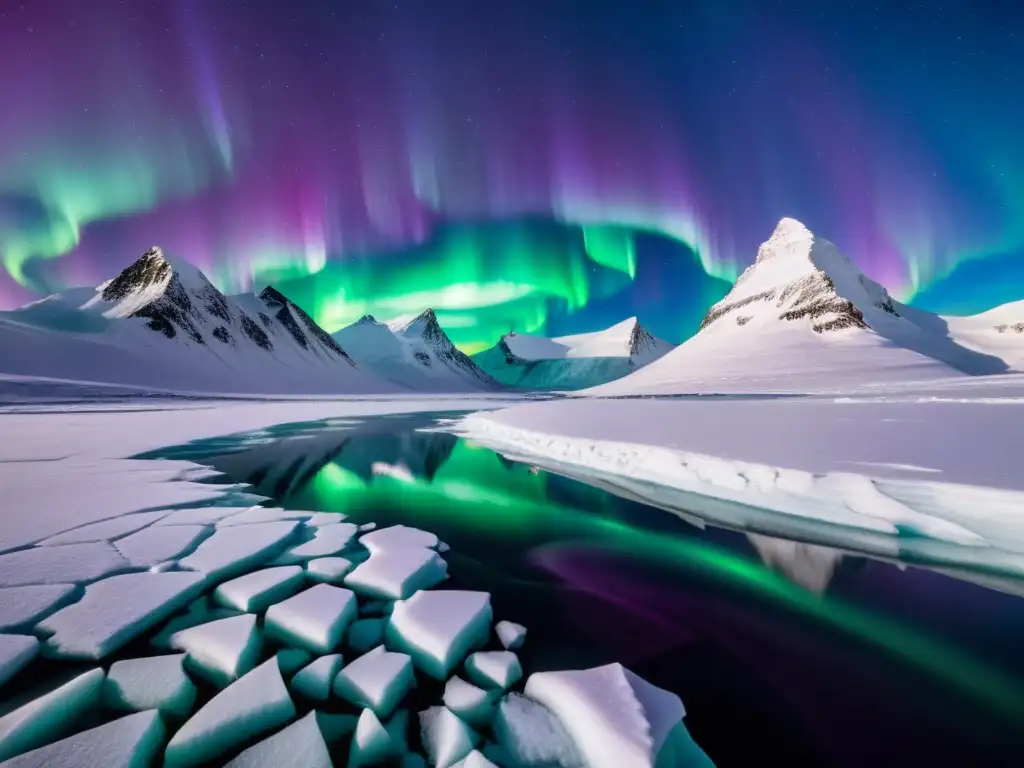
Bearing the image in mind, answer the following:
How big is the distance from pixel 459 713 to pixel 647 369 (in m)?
68.2

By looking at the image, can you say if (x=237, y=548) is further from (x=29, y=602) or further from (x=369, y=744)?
(x=369, y=744)

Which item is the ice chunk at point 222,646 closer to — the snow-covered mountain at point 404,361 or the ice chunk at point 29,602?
the ice chunk at point 29,602

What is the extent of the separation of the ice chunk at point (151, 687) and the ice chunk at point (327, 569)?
4.43 feet

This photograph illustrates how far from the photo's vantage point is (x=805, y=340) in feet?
196

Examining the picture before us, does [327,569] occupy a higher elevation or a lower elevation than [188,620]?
higher

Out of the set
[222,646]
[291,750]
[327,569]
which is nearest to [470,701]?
[291,750]

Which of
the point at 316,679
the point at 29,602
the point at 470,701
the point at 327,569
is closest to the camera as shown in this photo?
the point at 470,701

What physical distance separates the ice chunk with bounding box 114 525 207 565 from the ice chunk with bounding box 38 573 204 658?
1.34 ft

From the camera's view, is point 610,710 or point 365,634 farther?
point 365,634

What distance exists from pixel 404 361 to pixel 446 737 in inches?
6504

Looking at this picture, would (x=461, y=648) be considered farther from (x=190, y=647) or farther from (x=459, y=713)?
(x=190, y=647)

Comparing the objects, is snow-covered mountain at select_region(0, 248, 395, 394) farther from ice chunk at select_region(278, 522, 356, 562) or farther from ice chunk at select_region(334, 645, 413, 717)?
ice chunk at select_region(334, 645, 413, 717)

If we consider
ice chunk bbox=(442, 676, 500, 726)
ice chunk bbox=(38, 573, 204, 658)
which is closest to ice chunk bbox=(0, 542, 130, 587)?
ice chunk bbox=(38, 573, 204, 658)

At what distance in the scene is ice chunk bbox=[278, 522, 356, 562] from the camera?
14.4ft
